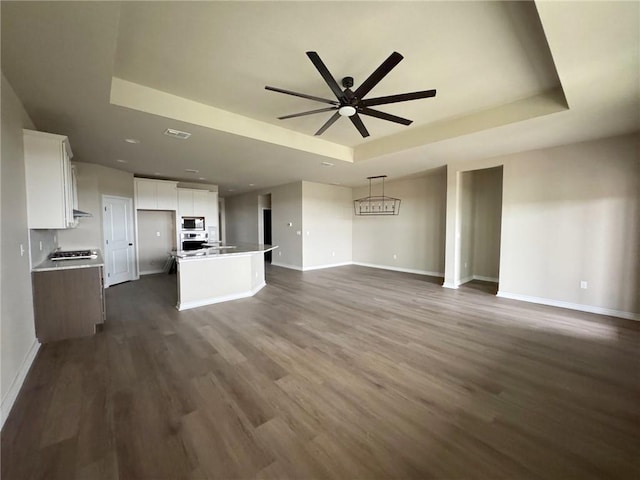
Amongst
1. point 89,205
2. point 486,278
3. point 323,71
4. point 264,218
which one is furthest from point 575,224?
point 89,205

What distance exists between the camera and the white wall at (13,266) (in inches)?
81.7

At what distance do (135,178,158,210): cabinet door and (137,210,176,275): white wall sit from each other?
0.55 metres

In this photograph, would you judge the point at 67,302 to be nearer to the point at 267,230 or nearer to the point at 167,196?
the point at 167,196

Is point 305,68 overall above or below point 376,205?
above

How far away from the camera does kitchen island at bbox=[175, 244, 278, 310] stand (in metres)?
4.34

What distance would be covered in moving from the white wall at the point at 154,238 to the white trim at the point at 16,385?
4697mm

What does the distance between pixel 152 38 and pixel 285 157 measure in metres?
2.86

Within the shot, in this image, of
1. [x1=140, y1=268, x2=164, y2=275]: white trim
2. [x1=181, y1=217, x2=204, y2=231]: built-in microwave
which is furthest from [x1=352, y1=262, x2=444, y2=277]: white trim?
[x1=140, y1=268, x2=164, y2=275]: white trim

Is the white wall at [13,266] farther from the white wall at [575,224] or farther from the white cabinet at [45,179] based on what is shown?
the white wall at [575,224]

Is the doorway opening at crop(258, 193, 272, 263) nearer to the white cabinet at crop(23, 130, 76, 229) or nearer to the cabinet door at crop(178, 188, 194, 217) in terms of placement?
the cabinet door at crop(178, 188, 194, 217)

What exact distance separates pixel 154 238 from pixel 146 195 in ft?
4.27

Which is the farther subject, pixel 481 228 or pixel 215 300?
pixel 481 228

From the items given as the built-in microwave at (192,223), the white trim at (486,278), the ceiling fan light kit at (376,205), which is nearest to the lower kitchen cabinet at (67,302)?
the built-in microwave at (192,223)

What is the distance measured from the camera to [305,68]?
8.62ft
